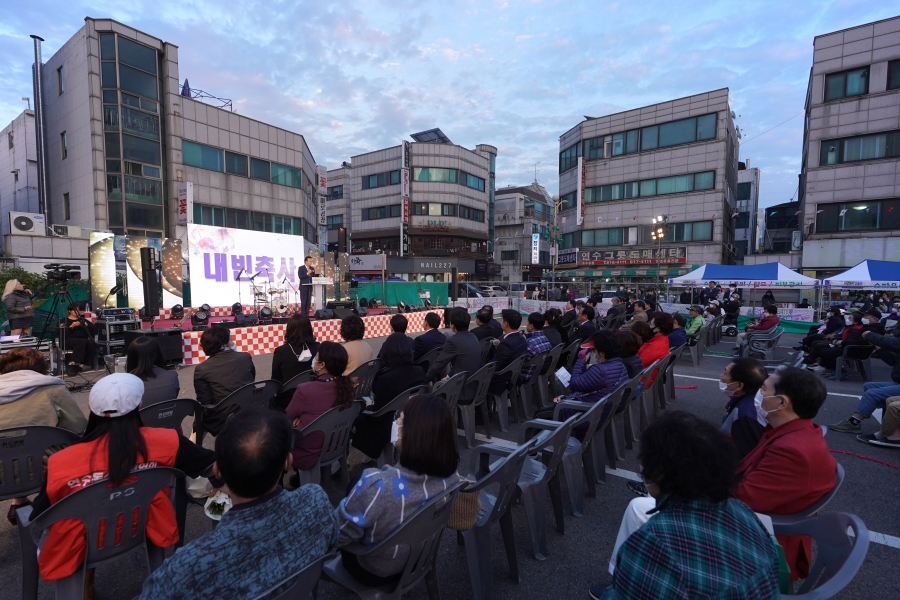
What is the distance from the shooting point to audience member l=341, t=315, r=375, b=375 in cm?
450

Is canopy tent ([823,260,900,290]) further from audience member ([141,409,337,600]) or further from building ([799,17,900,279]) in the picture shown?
audience member ([141,409,337,600])

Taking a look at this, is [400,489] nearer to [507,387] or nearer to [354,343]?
[354,343]

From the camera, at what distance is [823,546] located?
177 cm

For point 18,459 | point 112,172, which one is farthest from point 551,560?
point 112,172

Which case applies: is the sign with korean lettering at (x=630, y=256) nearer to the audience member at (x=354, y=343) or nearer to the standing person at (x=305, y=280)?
the standing person at (x=305, y=280)

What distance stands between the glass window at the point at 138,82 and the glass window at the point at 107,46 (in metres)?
0.58

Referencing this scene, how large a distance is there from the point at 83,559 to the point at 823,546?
123 inches

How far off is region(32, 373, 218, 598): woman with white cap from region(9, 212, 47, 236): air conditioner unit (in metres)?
20.7

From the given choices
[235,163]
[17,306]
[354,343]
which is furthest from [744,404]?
[235,163]

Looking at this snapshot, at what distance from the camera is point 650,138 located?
32.1 metres

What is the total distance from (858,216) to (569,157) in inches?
782

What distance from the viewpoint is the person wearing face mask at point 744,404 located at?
2.81 meters

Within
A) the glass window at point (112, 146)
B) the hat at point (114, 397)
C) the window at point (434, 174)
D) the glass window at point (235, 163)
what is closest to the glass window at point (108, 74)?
the glass window at point (112, 146)

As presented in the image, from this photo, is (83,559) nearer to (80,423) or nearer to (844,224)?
(80,423)
